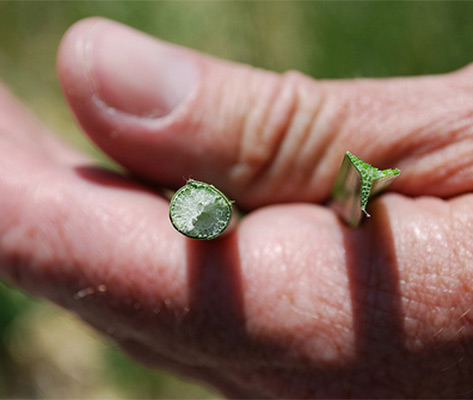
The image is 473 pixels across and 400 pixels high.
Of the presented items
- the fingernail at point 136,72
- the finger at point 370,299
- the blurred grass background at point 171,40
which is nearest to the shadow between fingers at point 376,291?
the finger at point 370,299

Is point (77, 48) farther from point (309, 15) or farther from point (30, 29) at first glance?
point (30, 29)

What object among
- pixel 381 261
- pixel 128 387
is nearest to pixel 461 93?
pixel 381 261

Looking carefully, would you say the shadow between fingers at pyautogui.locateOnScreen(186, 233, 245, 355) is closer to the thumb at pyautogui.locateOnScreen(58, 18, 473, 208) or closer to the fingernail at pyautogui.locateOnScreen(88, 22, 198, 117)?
the thumb at pyautogui.locateOnScreen(58, 18, 473, 208)

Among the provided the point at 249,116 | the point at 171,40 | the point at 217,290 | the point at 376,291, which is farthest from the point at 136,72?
the point at 171,40

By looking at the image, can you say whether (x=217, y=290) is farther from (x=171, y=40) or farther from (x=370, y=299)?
(x=171, y=40)

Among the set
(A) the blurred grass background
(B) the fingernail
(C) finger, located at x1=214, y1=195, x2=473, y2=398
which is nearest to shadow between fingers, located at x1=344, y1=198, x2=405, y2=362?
(C) finger, located at x1=214, y1=195, x2=473, y2=398

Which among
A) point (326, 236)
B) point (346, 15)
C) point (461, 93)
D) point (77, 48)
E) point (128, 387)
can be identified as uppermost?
point (346, 15)

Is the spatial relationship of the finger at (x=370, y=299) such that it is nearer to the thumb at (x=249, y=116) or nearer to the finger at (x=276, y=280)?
the finger at (x=276, y=280)
